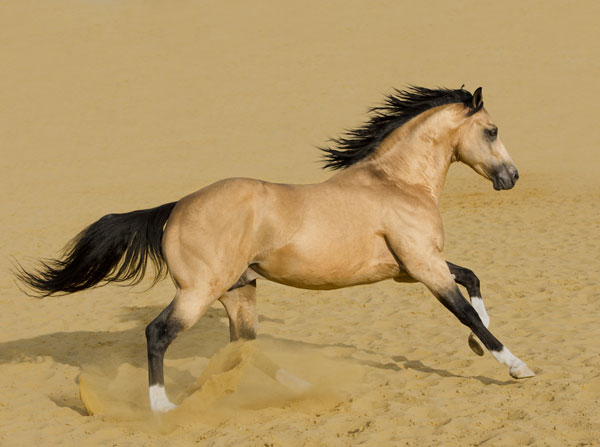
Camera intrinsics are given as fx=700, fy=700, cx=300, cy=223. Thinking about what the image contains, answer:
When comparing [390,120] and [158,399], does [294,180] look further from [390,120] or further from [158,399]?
[158,399]

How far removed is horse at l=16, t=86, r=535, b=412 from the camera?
4.96 m

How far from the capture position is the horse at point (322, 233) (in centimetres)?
496

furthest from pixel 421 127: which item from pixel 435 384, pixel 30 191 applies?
pixel 30 191

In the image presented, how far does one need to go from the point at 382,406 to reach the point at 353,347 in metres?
1.92

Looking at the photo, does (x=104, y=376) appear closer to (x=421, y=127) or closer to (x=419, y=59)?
(x=421, y=127)

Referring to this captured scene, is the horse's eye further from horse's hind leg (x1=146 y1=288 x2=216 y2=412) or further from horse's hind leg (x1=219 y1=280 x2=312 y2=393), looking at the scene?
horse's hind leg (x1=146 y1=288 x2=216 y2=412)

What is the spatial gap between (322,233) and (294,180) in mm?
17736

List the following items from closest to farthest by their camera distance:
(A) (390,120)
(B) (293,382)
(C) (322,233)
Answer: (C) (322,233) → (B) (293,382) → (A) (390,120)

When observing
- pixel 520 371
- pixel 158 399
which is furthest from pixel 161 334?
pixel 520 371

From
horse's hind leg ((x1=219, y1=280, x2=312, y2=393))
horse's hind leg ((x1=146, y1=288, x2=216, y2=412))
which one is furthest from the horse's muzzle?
horse's hind leg ((x1=146, y1=288, x2=216, y2=412))

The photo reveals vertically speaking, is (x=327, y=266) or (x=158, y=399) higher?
(x=327, y=266)

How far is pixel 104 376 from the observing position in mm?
6578

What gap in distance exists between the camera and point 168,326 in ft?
16.1

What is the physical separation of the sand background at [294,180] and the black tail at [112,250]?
0.96 m
